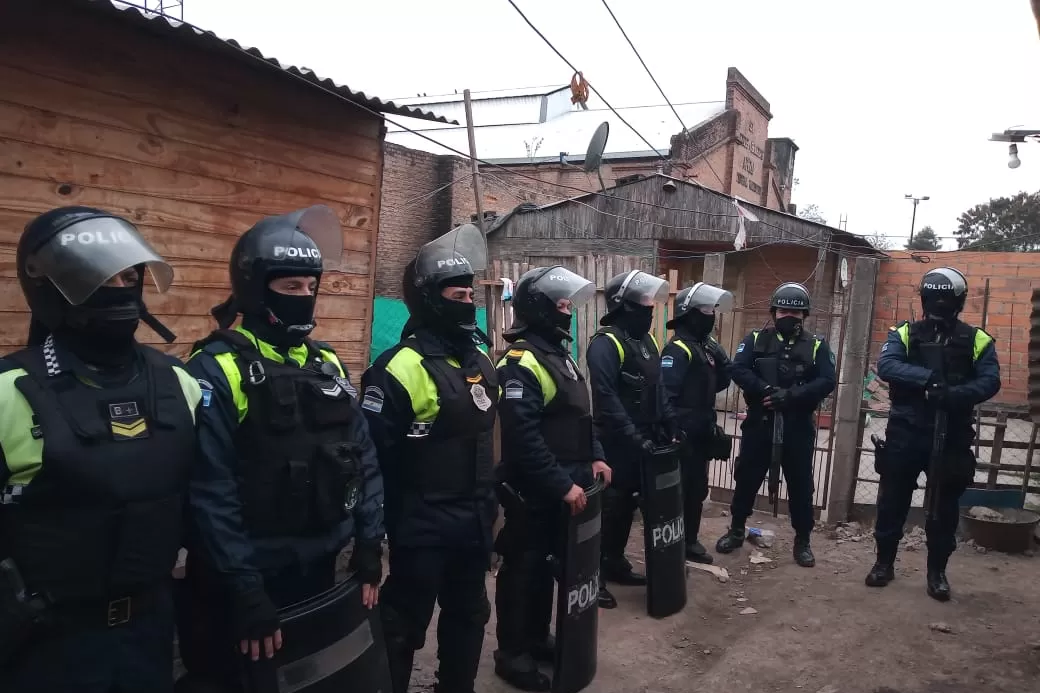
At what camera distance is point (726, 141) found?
81.6ft

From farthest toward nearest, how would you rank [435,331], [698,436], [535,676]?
[698,436] < [535,676] < [435,331]

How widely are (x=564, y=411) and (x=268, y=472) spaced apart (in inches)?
80.7

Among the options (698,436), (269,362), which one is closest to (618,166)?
(698,436)

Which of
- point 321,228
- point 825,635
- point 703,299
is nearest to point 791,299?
point 703,299

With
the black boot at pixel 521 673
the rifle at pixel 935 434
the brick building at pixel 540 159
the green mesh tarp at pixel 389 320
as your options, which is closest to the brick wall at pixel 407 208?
the brick building at pixel 540 159

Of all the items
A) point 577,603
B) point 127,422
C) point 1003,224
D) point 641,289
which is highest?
point 1003,224

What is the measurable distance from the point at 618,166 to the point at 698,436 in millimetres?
18244

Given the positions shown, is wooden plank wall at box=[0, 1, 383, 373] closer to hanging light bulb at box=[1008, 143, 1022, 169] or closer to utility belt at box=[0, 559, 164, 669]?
utility belt at box=[0, 559, 164, 669]

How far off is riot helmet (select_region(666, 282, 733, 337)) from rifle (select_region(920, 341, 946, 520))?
152cm

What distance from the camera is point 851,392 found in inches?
279

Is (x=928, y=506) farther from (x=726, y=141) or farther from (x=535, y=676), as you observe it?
(x=726, y=141)

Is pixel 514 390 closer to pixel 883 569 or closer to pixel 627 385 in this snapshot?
pixel 627 385

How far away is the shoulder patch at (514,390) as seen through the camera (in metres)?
3.98

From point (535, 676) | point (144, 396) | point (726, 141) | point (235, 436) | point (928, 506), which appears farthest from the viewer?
→ point (726, 141)
